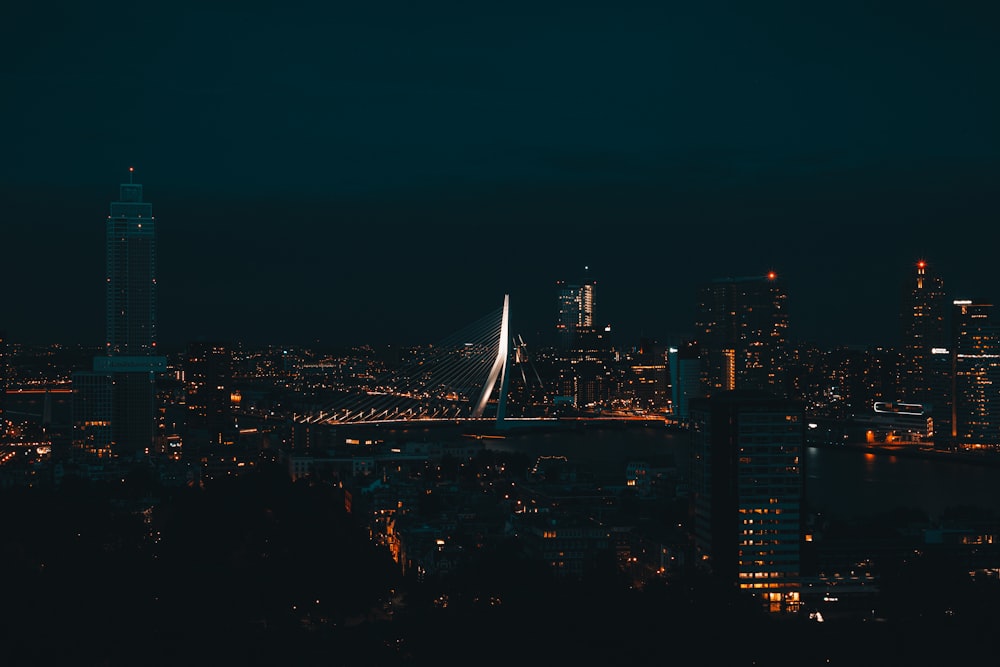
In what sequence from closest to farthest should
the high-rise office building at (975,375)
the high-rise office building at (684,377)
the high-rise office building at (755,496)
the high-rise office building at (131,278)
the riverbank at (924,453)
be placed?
the high-rise office building at (755,496) → the riverbank at (924,453) → the high-rise office building at (975,375) → the high-rise office building at (131,278) → the high-rise office building at (684,377)

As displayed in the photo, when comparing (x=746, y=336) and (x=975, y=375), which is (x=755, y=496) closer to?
(x=975, y=375)

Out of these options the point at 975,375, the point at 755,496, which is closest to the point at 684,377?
the point at 975,375

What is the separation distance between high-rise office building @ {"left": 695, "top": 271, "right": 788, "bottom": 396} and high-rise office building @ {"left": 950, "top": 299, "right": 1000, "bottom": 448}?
19.2 feet

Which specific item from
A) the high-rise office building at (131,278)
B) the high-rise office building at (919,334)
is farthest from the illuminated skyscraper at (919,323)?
Answer: the high-rise office building at (131,278)

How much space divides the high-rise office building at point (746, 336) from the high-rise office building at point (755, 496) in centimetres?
2297

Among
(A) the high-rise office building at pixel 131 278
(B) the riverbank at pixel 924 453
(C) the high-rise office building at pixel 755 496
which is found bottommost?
(B) the riverbank at pixel 924 453

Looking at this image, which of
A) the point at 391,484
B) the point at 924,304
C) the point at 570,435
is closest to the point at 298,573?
the point at 391,484

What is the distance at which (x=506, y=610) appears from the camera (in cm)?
747

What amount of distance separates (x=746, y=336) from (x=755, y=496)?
24.9 m

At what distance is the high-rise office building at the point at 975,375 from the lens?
2575cm

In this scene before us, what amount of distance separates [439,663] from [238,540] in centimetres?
407

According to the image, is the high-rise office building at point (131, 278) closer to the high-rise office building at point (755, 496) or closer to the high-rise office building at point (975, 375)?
the high-rise office building at point (975, 375)

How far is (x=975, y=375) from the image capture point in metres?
26.9

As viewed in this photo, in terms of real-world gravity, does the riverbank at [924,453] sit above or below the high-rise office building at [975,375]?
below
